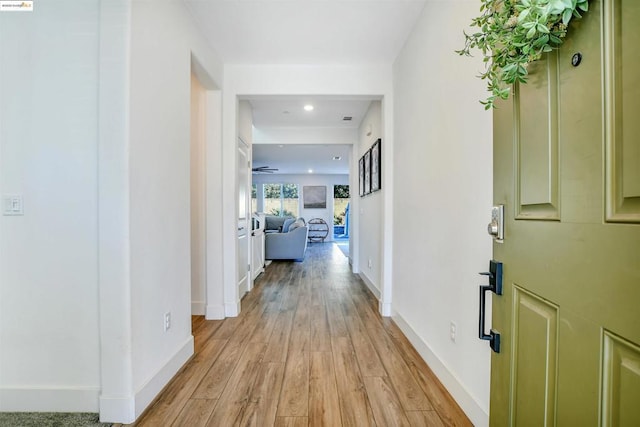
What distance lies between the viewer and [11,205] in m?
1.55

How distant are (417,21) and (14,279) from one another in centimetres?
310

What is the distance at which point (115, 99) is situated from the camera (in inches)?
58.0

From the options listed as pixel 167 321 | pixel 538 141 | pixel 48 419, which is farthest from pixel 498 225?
pixel 48 419

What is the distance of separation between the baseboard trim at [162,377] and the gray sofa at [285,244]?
4.24m

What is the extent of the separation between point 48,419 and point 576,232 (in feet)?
7.68

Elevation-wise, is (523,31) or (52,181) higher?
(523,31)

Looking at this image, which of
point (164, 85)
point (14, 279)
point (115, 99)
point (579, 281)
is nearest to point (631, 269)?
point (579, 281)

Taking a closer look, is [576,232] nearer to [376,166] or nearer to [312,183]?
[376,166]

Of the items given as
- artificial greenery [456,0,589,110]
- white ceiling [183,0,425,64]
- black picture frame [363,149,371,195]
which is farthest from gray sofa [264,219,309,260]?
artificial greenery [456,0,589,110]

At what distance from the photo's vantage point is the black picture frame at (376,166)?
3369 millimetres

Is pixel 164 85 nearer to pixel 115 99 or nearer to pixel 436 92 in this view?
pixel 115 99

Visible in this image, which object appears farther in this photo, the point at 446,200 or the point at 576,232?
→ the point at 446,200

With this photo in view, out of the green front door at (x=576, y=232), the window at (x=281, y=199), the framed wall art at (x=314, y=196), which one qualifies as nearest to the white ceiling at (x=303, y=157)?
the framed wall art at (x=314, y=196)

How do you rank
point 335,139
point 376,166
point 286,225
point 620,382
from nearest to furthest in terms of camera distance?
point 620,382
point 376,166
point 335,139
point 286,225
